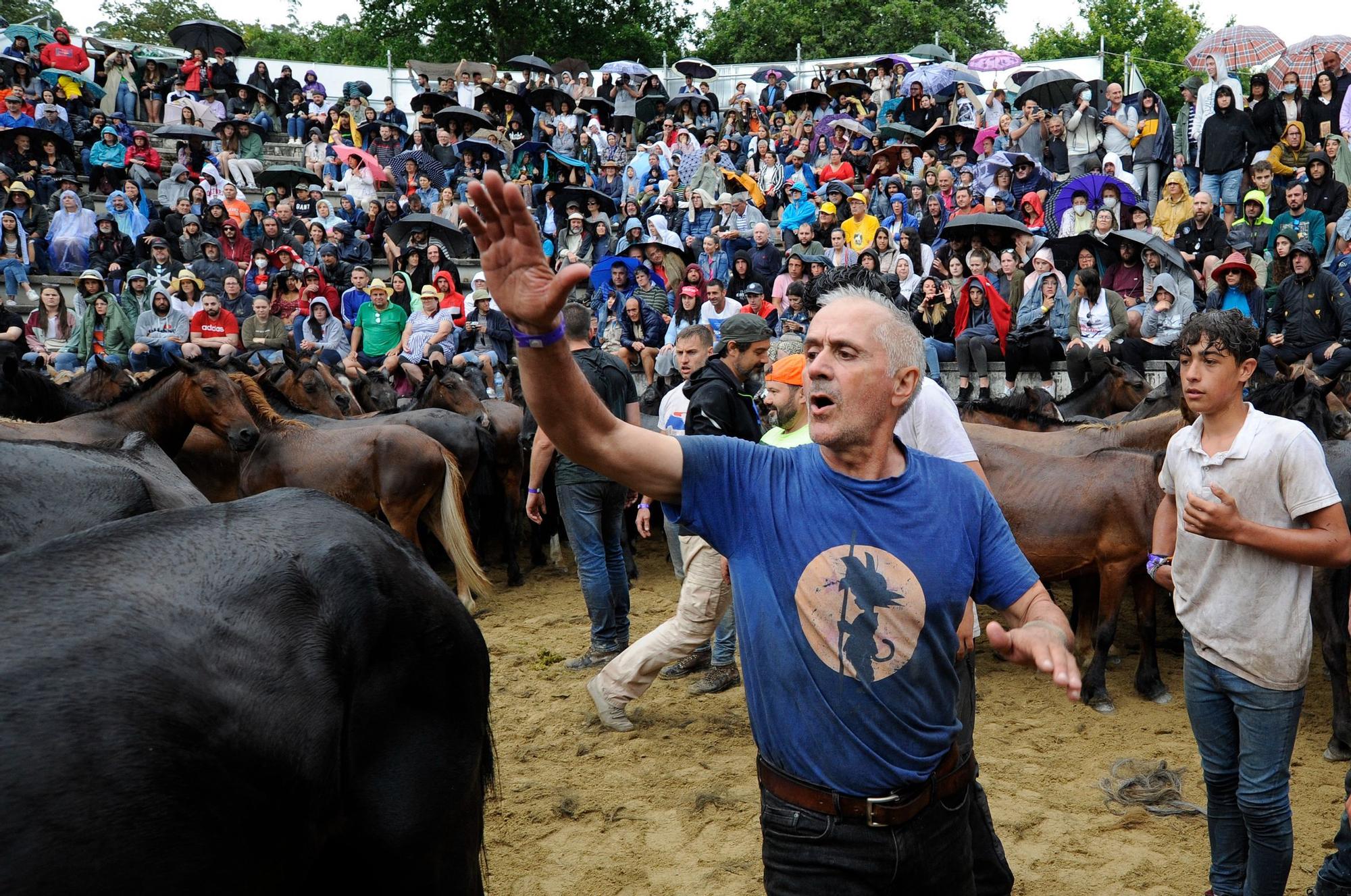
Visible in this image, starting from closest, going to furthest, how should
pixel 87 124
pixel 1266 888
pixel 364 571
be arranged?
pixel 364 571
pixel 1266 888
pixel 87 124

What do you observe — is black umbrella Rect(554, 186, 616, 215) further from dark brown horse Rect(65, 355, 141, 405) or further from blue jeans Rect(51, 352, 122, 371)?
dark brown horse Rect(65, 355, 141, 405)

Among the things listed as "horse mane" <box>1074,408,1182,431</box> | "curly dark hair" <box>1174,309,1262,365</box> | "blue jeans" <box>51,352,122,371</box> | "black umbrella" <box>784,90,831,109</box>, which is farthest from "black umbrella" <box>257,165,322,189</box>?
"curly dark hair" <box>1174,309,1262,365</box>

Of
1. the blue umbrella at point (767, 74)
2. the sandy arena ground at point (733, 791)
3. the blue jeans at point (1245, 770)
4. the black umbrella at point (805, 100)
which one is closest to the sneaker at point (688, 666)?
the sandy arena ground at point (733, 791)

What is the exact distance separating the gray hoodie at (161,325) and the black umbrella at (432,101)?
10.2m

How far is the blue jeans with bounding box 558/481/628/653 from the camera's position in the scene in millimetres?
6895

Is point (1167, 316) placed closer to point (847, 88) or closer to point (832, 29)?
point (847, 88)

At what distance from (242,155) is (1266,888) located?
22.6 m

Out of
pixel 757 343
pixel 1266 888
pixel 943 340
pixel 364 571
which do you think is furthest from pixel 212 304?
pixel 1266 888

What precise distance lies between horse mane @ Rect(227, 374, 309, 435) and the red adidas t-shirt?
600 centimetres

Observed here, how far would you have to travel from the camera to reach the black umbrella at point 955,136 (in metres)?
18.6

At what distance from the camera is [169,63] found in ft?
81.7

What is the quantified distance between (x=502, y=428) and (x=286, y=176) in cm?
1169

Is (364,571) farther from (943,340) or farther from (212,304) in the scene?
(212,304)

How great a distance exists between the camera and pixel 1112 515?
6.62 metres
